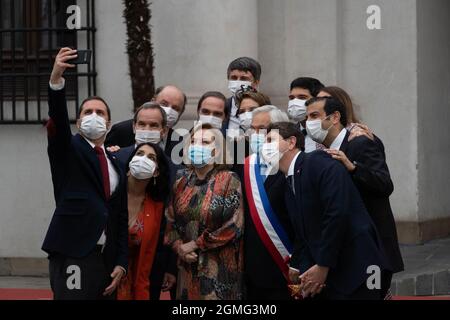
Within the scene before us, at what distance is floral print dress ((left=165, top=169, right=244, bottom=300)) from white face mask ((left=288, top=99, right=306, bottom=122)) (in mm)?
1122

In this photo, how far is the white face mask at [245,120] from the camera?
28.7 ft

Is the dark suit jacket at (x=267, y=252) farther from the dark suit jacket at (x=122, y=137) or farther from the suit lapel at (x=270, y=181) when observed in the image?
the dark suit jacket at (x=122, y=137)

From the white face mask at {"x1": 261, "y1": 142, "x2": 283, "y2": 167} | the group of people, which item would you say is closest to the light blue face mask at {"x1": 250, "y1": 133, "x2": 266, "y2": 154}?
the group of people

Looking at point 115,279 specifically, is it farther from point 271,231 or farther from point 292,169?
point 292,169

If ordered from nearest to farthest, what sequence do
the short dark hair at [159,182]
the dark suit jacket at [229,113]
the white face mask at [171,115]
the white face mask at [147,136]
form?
the short dark hair at [159,182]
the white face mask at [147,136]
the dark suit jacket at [229,113]
the white face mask at [171,115]

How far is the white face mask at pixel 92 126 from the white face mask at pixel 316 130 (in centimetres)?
132

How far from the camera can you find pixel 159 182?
8172mm

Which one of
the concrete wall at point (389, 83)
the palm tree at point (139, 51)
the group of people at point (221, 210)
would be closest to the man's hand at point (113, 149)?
the group of people at point (221, 210)

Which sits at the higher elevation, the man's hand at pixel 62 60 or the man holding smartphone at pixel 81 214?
the man's hand at pixel 62 60

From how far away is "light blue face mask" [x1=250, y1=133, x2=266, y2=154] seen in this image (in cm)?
795

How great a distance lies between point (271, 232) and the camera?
311 inches

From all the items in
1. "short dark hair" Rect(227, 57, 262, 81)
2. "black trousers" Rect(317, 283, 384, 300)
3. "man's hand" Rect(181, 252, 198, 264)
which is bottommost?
"black trousers" Rect(317, 283, 384, 300)

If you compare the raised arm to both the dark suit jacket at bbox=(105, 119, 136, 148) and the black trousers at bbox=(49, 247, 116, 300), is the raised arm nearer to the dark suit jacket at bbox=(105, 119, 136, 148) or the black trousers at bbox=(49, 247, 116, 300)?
the black trousers at bbox=(49, 247, 116, 300)

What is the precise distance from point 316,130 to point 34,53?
6423 millimetres
